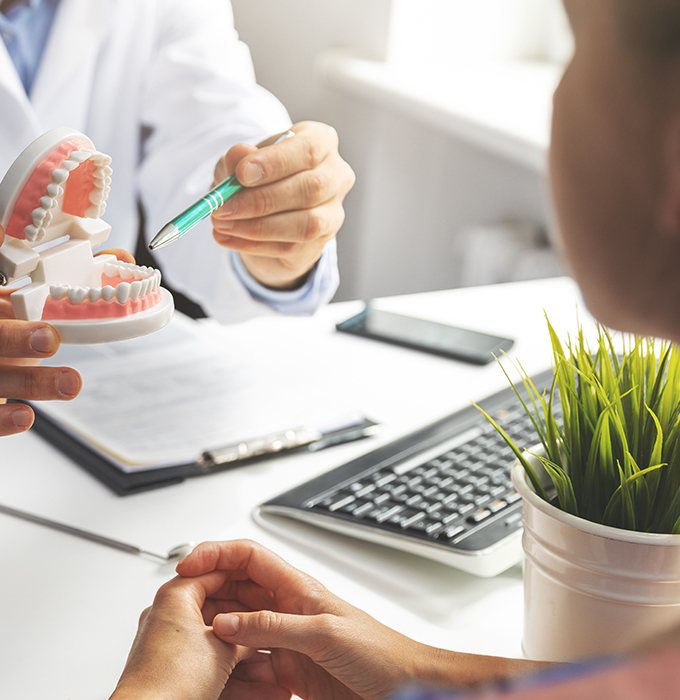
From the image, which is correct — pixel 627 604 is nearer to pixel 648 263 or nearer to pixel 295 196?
pixel 648 263

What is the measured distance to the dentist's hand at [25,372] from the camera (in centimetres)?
65

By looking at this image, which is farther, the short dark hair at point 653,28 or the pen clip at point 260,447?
the pen clip at point 260,447

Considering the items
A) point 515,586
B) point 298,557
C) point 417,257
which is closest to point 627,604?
point 515,586

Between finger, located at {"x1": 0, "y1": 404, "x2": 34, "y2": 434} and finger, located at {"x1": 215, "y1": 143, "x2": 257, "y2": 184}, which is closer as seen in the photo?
finger, located at {"x1": 0, "y1": 404, "x2": 34, "y2": 434}

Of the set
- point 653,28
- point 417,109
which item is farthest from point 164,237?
point 417,109

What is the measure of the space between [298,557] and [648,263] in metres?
0.48

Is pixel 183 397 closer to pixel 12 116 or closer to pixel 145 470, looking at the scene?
pixel 145 470

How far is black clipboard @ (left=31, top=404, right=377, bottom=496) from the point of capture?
893 mm

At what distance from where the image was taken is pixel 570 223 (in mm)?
418

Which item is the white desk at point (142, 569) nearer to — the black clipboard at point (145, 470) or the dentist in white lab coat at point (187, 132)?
the black clipboard at point (145, 470)

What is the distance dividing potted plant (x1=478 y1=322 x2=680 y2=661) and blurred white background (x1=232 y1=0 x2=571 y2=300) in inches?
Result: 60.2

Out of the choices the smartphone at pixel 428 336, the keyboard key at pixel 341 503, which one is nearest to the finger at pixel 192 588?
the keyboard key at pixel 341 503

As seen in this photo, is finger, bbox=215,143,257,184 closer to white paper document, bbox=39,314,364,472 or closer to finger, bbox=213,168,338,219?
finger, bbox=213,168,338,219

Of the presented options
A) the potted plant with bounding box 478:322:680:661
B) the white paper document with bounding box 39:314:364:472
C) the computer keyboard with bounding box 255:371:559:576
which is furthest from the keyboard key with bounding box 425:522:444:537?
the white paper document with bounding box 39:314:364:472
